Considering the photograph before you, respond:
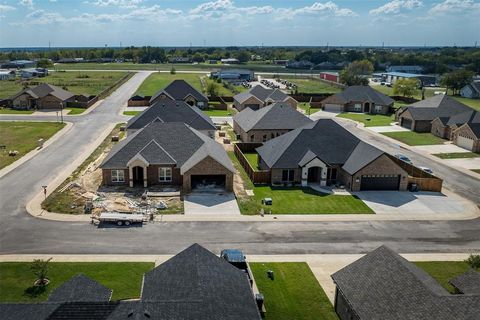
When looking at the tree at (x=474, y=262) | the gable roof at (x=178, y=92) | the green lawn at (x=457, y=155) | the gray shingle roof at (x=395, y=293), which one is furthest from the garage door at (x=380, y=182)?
the gable roof at (x=178, y=92)

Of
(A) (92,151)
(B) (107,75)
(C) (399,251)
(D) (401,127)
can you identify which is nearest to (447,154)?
(D) (401,127)

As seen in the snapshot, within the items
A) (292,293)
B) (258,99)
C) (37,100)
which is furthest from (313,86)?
(292,293)

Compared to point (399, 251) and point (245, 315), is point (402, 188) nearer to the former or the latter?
point (399, 251)

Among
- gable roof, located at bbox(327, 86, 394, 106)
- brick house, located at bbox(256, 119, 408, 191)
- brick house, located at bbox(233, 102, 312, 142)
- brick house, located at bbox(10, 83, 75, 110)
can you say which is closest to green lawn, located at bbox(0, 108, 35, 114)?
brick house, located at bbox(10, 83, 75, 110)

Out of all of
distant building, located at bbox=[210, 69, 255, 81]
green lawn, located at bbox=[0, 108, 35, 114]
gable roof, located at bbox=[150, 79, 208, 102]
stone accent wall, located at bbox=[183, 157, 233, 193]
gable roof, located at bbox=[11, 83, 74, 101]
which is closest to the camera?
stone accent wall, located at bbox=[183, 157, 233, 193]

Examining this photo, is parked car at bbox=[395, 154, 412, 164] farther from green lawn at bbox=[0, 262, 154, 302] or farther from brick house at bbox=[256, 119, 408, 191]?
green lawn at bbox=[0, 262, 154, 302]

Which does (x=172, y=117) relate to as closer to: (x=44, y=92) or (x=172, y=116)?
(x=172, y=116)
